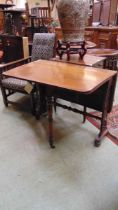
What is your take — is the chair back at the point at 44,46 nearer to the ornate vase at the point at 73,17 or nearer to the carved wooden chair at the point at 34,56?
the carved wooden chair at the point at 34,56

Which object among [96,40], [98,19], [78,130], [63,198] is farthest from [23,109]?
[98,19]

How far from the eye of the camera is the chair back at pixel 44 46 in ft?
8.23

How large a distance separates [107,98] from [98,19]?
3526mm

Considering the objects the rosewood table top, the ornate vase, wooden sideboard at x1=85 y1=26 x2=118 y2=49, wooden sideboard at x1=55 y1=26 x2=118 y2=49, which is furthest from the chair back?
wooden sideboard at x1=85 y1=26 x2=118 y2=49

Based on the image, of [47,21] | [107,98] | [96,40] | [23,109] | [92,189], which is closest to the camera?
[92,189]

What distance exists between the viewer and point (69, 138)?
6.45 feet

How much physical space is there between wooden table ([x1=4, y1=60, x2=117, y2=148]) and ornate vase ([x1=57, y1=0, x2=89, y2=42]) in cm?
37

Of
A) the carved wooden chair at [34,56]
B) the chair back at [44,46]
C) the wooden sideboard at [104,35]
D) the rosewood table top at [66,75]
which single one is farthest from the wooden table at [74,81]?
the wooden sideboard at [104,35]

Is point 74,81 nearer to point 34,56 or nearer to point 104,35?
point 34,56

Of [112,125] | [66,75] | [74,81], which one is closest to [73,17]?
[66,75]

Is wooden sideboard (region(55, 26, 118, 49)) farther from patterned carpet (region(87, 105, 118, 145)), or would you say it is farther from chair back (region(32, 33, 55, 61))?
patterned carpet (region(87, 105, 118, 145))

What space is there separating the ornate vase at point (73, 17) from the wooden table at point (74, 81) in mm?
373

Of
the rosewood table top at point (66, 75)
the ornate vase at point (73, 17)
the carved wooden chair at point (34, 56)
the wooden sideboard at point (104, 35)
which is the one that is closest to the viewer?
the rosewood table top at point (66, 75)

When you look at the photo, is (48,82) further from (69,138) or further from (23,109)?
(23,109)
